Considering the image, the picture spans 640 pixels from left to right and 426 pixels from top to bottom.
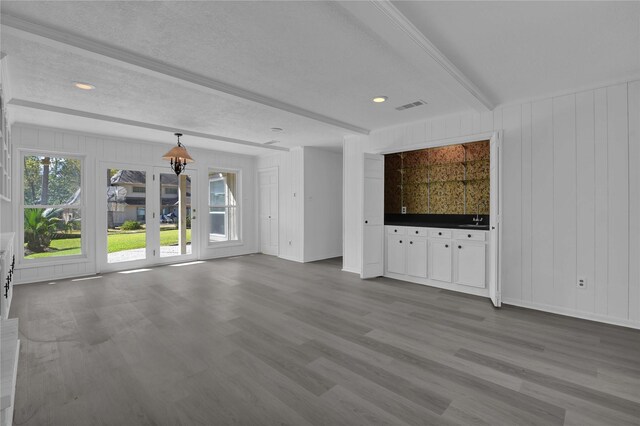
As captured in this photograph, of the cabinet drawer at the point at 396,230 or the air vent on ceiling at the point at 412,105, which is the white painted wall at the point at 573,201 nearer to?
the air vent on ceiling at the point at 412,105

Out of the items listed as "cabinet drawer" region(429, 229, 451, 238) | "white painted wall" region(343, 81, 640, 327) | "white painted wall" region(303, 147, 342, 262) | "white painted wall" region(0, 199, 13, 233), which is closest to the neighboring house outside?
"white painted wall" region(0, 199, 13, 233)

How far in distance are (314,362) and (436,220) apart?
3.97 meters

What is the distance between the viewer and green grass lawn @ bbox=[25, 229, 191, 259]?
17.7 feet

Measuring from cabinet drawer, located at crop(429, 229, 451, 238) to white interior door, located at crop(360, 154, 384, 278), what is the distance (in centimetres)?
95

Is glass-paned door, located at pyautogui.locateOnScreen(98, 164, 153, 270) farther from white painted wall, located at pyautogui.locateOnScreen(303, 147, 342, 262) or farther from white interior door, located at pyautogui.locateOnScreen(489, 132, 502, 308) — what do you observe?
white interior door, located at pyautogui.locateOnScreen(489, 132, 502, 308)

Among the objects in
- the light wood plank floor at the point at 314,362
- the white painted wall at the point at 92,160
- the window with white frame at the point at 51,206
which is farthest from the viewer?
the window with white frame at the point at 51,206

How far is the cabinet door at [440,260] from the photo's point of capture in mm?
4605

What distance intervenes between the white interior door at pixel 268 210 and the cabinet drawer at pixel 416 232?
12.1ft

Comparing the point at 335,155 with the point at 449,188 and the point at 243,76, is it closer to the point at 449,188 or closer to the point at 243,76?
the point at 449,188

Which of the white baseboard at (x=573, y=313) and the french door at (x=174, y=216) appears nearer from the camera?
the white baseboard at (x=573, y=313)

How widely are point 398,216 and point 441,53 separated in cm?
385

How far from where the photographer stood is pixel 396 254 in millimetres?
5301

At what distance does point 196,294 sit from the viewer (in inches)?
172

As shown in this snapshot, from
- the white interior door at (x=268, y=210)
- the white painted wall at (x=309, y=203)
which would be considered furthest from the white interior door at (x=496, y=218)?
the white interior door at (x=268, y=210)
